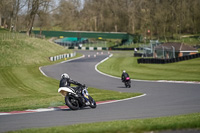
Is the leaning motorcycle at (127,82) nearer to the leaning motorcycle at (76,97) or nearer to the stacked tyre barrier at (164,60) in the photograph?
the leaning motorcycle at (76,97)

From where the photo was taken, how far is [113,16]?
15738 centimetres

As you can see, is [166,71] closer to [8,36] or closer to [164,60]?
[164,60]

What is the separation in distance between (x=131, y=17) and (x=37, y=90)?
10939 centimetres

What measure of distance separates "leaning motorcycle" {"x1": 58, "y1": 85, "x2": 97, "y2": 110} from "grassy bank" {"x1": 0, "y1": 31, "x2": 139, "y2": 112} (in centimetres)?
209

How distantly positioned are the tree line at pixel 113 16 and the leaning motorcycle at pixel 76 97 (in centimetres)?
5987

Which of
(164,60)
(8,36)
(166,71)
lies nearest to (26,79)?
(166,71)

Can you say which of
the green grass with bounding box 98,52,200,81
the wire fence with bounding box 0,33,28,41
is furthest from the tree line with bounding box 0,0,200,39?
the green grass with bounding box 98,52,200,81

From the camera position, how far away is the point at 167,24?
109438mm

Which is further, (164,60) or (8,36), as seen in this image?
(8,36)

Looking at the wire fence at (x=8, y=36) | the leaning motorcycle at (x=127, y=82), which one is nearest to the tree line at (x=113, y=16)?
the wire fence at (x=8, y=36)

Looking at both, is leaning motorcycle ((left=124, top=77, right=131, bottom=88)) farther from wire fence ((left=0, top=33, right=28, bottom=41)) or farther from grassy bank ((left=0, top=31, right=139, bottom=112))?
wire fence ((left=0, top=33, right=28, bottom=41))

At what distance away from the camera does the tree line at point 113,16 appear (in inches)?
3206

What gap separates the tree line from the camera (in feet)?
267

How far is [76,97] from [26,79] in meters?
21.2
